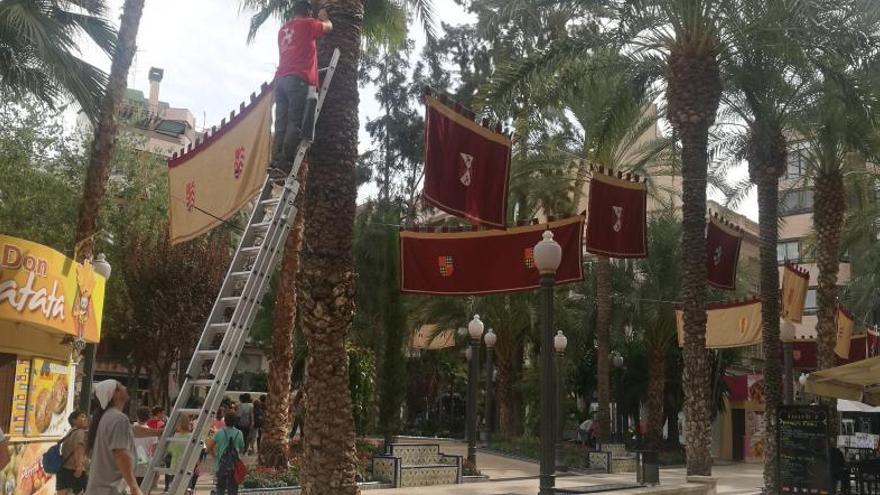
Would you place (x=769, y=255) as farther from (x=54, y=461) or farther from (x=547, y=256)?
(x=54, y=461)

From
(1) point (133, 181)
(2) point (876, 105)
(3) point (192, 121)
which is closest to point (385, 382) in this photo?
(2) point (876, 105)

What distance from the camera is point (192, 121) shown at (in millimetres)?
63594

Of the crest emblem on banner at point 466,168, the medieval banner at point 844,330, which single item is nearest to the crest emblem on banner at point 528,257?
the crest emblem on banner at point 466,168

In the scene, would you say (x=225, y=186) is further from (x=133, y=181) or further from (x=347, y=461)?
(x=133, y=181)

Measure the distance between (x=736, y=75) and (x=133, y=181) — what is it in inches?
931

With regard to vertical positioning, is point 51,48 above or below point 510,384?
above

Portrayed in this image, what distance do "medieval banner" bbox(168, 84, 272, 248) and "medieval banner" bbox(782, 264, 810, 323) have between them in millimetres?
15297

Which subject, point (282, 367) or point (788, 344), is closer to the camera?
point (282, 367)

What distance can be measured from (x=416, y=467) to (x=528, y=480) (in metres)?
4.04

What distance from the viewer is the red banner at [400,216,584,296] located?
15.8 m

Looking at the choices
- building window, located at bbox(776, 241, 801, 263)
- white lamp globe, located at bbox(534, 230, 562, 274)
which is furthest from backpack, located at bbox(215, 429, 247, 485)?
building window, located at bbox(776, 241, 801, 263)

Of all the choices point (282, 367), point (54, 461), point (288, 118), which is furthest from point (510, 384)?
point (288, 118)

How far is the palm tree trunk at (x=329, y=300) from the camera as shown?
341 inches

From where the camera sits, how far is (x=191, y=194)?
35.0 feet
